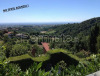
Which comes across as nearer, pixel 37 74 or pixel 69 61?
pixel 37 74

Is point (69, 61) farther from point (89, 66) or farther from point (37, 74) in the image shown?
point (37, 74)

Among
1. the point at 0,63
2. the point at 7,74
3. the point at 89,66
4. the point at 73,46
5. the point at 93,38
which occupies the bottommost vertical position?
the point at 73,46

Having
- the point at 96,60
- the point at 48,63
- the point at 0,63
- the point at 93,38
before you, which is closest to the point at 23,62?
the point at 48,63

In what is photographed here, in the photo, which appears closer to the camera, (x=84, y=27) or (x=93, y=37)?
(x=93, y=37)

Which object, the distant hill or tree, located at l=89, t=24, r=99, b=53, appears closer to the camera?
tree, located at l=89, t=24, r=99, b=53

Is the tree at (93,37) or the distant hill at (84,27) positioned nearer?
the tree at (93,37)

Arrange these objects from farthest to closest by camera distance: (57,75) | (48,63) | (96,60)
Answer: (48,63) < (96,60) < (57,75)

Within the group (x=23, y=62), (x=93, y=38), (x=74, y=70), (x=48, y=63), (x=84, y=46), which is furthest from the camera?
(x=84, y=46)

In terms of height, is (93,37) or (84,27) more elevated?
(93,37)

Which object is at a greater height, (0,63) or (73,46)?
(0,63)

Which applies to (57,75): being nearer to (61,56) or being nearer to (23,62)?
(23,62)
